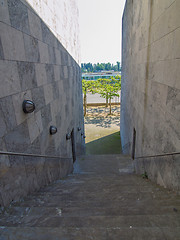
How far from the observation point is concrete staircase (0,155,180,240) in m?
2.04

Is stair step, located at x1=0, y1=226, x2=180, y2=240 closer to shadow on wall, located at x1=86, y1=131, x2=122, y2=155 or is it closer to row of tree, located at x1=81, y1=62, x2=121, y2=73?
shadow on wall, located at x1=86, y1=131, x2=122, y2=155

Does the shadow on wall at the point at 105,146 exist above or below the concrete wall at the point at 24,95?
below

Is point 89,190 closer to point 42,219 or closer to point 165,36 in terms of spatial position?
point 42,219

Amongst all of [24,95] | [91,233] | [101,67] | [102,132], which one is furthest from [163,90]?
[101,67]

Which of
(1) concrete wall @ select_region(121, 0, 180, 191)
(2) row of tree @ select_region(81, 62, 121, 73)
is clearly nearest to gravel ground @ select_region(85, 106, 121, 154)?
(1) concrete wall @ select_region(121, 0, 180, 191)

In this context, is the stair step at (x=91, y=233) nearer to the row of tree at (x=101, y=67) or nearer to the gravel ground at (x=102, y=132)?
the gravel ground at (x=102, y=132)

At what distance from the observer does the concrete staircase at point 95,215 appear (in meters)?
2.04

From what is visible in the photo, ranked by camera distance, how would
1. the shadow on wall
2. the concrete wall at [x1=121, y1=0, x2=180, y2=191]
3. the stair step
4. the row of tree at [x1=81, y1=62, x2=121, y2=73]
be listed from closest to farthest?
the stair step, the concrete wall at [x1=121, y1=0, x2=180, y2=191], the shadow on wall, the row of tree at [x1=81, y1=62, x2=121, y2=73]

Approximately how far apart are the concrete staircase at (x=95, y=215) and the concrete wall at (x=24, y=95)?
51cm

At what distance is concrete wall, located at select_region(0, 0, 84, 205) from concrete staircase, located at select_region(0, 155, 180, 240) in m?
0.51

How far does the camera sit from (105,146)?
14.3m

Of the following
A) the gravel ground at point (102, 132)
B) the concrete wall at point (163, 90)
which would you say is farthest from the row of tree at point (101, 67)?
the concrete wall at point (163, 90)

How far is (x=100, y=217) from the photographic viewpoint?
2.52 metres

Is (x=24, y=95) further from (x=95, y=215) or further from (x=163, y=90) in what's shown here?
(x=163, y=90)
